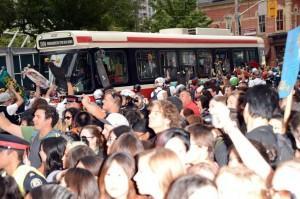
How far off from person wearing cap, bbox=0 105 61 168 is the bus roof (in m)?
9.76

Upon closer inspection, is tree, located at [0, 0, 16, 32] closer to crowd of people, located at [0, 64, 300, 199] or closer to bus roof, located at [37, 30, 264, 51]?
bus roof, located at [37, 30, 264, 51]

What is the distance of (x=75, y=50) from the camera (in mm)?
16672

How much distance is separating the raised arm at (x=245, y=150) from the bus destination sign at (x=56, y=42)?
1296 cm

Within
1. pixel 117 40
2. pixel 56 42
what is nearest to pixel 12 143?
pixel 56 42

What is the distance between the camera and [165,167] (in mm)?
3922

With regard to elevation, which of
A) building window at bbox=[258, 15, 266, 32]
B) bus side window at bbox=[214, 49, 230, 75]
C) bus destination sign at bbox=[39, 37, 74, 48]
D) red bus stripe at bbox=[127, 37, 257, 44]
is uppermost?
building window at bbox=[258, 15, 266, 32]

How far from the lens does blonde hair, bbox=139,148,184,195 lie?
3.87 meters

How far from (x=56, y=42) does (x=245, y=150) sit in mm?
13572

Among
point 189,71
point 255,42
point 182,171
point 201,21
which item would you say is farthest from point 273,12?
point 182,171

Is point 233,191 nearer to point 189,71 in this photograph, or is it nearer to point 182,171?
point 182,171

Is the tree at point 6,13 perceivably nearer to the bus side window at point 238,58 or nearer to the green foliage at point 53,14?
the green foliage at point 53,14

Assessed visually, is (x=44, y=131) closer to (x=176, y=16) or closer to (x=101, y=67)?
(x=101, y=67)

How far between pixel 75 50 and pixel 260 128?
1228 centimetres

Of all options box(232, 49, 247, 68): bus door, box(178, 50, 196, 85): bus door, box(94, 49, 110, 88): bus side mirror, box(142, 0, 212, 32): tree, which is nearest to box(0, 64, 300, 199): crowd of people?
box(94, 49, 110, 88): bus side mirror
